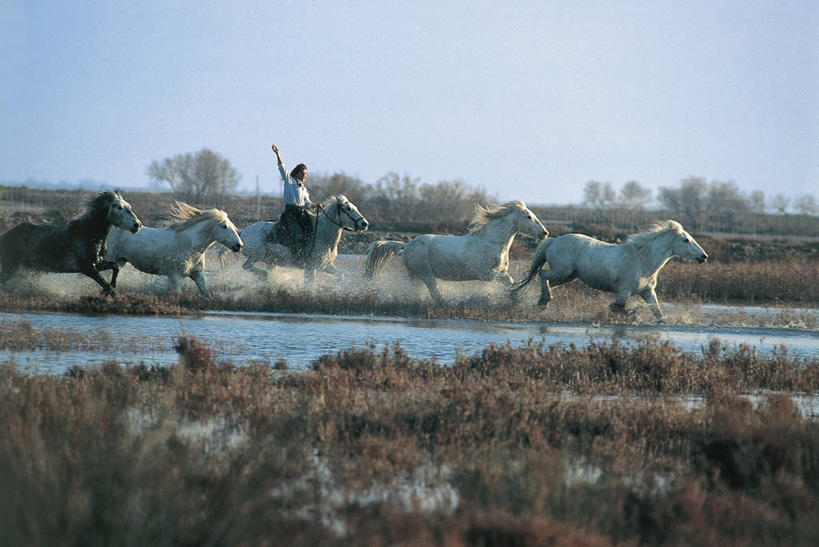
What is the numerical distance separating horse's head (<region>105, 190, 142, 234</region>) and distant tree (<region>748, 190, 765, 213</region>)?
94.7 meters

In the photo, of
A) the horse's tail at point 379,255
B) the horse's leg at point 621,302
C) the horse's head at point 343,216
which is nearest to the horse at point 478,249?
the horse's tail at point 379,255

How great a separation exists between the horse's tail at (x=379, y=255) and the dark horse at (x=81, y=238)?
4.99m

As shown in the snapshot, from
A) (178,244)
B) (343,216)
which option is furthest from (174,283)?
(343,216)

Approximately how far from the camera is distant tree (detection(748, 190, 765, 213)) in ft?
338

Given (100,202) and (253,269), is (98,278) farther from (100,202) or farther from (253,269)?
(253,269)

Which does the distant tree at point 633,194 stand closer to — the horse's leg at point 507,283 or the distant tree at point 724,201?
the distant tree at point 724,201

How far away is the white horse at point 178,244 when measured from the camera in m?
16.9

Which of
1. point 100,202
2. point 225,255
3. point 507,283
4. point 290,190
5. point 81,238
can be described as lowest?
point 507,283

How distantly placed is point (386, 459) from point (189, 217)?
39.9 ft

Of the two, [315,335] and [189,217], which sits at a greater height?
[189,217]

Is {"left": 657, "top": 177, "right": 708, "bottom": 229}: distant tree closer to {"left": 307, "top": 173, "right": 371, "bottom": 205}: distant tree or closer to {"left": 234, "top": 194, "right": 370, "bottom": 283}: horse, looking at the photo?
{"left": 307, "top": 173, "right": 371, "bottom": 205}: distant tree

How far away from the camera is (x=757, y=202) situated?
108m

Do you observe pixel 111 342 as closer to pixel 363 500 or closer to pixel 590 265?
pixel 363 500

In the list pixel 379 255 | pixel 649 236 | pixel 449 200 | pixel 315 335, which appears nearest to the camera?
pixel 315 335
